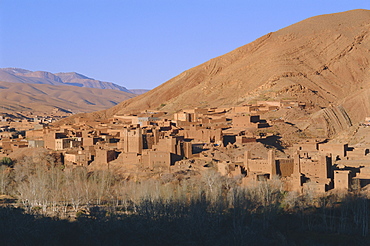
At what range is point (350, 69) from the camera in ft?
243

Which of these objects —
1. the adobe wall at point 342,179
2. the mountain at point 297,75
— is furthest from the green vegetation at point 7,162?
the mountain at point 297,75

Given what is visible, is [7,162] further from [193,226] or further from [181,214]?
[193,226]

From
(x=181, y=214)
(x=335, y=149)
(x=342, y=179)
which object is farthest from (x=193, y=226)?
(x=335, y=149)

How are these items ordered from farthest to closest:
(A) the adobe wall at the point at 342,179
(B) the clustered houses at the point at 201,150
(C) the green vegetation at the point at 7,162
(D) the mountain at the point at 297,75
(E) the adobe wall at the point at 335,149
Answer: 1. (D) the mountain at the point at 297,75
2. (C) the green vegetation at the point at 7,162
3. (E) the adobe wall at the point at 335,149
4. (B) the clustered houses at the point at 201,150
5. (A) the adobe wall at the point at 342,179

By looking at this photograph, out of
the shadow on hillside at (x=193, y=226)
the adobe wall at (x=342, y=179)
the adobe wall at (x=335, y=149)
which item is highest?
the adobe wall at (x=335, y=149)

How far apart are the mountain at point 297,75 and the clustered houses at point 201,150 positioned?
1119 centimetres

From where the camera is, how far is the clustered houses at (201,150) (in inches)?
1235

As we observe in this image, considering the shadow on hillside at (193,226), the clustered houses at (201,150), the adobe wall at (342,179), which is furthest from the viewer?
the clustered houses at (201,150)

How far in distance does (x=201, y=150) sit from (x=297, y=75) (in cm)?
3420

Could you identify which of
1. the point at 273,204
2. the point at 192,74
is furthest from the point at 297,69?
the point at 273,204

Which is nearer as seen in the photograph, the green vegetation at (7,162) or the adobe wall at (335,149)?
the adobe wall at (335,149)

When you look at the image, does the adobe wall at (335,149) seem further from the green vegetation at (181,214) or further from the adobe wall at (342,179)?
the green vegetation at (181,214)

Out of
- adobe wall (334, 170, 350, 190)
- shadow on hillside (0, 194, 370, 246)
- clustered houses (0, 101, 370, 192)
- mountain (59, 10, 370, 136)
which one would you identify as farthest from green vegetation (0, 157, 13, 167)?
mountain (59, 10, 370, 136)

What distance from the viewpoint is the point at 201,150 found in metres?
38.0
